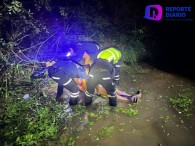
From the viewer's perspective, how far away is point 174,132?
17.3 ft

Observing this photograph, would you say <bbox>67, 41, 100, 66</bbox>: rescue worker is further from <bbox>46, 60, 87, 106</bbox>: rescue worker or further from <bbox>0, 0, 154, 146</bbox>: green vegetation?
<bbox>0, 0, 154, 146</bbox>: green vegetation

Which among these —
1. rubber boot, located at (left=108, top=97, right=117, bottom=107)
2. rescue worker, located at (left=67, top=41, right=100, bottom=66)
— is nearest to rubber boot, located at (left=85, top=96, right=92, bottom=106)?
rubber boot, located at (left=108, top=97, right=117, bottom=107)

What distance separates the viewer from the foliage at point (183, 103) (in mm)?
6105

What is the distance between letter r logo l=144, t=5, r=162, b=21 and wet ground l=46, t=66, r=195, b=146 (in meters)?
5.38

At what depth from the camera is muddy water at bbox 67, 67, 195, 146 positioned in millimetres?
4945

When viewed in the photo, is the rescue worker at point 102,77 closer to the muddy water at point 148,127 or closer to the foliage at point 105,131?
the muddy water at point 148,127

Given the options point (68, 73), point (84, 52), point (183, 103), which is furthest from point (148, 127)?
point (84, 52)

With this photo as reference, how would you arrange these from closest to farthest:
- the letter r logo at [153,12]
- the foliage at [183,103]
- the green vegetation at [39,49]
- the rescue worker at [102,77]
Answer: the green vegetation at [39,49], the rescue worker at [102,77], the foliage at [183,103], the letter r logo at [153,12]

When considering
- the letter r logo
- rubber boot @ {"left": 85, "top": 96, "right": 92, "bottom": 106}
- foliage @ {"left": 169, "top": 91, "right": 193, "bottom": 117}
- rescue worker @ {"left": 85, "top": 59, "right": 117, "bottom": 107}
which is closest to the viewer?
rescue worker @ {"left": 85, "top": 59, "right": 117, "bottom": 107}

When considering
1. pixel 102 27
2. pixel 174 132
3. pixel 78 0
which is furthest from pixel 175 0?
pixel 174 132

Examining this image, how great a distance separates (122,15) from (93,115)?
7160mm

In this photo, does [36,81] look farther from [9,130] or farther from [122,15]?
[122,15]

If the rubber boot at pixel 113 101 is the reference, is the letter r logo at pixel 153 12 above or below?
above

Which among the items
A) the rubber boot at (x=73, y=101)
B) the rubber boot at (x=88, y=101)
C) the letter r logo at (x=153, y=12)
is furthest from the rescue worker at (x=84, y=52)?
the letter r logo at (x=153, y=12)
